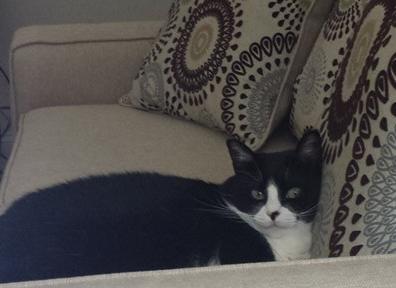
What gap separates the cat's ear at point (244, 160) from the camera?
104cm

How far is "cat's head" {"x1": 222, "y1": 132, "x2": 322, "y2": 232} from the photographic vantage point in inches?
38.5

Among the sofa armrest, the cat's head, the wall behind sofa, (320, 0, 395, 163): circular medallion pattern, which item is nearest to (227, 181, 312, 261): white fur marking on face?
the cat's head

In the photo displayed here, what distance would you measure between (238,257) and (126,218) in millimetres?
193

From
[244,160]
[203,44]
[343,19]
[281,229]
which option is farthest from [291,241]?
[203,44]

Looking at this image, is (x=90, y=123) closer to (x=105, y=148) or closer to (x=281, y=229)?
(x=105, y=148)

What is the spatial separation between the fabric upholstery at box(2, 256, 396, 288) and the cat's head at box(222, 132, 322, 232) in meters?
0.37

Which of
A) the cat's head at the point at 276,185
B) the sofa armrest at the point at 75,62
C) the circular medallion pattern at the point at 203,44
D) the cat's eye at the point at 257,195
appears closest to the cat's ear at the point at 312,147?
the cat's head at the point at 276,185

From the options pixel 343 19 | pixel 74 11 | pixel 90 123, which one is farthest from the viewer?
pixel 74 11

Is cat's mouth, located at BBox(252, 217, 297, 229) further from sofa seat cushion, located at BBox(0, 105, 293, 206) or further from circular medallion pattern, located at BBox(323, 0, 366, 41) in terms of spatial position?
circular medallion pattern, located at BBox(323, 0, 366, 41)

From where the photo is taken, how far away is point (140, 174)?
1168 millimetres

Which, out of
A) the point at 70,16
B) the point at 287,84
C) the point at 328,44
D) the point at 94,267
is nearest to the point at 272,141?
the point at 287,84

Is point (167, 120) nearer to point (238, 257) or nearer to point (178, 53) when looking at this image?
point (178, 53)

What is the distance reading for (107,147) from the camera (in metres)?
1.35

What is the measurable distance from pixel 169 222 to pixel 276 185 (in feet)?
0.61
